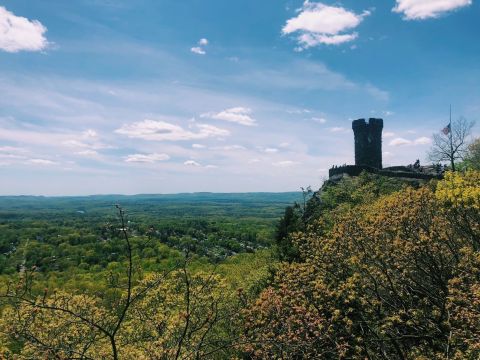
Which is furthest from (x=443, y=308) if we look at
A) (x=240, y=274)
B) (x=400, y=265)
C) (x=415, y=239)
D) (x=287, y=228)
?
(x=240, y=274)

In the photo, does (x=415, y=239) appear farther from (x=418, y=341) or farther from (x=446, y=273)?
(x=418, y=341)

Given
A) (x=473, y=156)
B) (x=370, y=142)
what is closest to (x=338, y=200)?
(x=370, y=142)

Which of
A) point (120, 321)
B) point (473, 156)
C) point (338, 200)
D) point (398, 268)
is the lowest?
point (398, 268)

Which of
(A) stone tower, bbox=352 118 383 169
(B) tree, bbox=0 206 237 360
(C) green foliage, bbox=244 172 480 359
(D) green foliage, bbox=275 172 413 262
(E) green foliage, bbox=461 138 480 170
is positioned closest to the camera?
(B) tree, bbox=0 206 237 360

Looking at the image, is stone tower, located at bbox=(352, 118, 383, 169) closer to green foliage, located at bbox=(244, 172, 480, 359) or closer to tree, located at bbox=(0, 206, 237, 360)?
tree, located at bbox=(0, 206, 237, 360)

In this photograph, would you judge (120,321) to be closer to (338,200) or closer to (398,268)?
(398,268)

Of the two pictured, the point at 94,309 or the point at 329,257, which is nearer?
the point at 329,257

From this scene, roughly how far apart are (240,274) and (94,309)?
1144 inches

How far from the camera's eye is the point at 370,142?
7325 cm

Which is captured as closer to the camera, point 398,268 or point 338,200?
point 398,268

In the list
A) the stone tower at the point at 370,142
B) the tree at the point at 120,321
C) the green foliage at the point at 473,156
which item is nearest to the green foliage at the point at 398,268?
the tree at the point at 120,321

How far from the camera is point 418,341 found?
2209 centimetres

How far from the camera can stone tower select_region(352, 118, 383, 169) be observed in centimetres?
7294

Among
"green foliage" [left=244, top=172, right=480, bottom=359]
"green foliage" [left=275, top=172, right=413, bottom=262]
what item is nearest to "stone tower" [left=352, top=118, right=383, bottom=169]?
"green foliage" [left=275, top=172, right=413, bottom=262]
